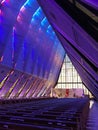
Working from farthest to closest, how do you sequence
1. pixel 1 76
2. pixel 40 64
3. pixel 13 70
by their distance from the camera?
pixel 40 64 < pixel 13 70 < pixel 1 76

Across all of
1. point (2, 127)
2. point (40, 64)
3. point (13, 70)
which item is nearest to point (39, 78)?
point (40, 64)

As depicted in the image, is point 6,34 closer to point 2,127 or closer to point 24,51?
point 24,51

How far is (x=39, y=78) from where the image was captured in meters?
45.6

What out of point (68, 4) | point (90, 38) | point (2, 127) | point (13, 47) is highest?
point (13, 47)

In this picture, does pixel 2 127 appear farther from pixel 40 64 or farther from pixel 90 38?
pixel 40 64

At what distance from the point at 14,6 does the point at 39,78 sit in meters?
20.1

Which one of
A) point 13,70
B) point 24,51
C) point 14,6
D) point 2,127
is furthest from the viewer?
point 24,51

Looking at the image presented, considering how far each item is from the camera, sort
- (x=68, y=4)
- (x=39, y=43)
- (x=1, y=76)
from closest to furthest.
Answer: (x=68, y=4) < (x=1, y=76) < (x=39, y=43)

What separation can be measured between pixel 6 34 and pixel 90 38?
1987 cm

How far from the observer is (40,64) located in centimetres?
4412

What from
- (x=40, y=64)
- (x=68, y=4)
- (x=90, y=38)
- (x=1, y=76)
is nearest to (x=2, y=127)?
(x=90, y=38)

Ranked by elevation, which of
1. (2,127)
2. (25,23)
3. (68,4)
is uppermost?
(25,23)

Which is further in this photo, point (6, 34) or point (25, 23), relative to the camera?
point (25, 23)

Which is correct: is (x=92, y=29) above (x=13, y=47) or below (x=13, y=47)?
below
